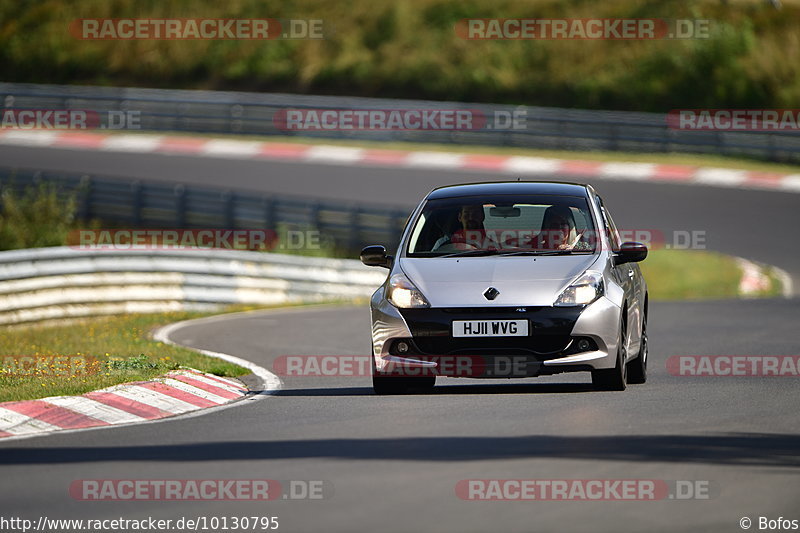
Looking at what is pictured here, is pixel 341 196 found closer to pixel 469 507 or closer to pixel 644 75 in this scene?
pixel 644 75

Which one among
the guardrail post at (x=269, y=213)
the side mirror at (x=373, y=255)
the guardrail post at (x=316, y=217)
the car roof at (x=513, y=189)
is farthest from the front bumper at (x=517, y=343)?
the guardrail post at (x=269, y=213)

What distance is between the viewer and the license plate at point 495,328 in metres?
10.8

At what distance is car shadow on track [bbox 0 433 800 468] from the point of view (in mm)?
8273

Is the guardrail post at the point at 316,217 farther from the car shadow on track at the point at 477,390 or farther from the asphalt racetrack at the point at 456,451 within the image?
the car shadow on track at the point at 477,390

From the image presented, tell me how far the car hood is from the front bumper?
73mm

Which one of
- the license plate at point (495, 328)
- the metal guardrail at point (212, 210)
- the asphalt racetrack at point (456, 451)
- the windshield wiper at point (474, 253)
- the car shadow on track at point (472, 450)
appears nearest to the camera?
the asphalt racetrack at point (456, 451)

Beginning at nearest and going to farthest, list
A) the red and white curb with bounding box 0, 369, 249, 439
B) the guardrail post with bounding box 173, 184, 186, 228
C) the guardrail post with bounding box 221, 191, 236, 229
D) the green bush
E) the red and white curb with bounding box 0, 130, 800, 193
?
1. the red and white curb with bounding box 0, 369, 249, 439
2. the green bush
3. the guardrail post with bounding box 221, 191, 236, 229
4. the guardrail post with bounding box 173, 184, 186, 228
5. the red and white curb with bounding box 0, 130, 800, 193

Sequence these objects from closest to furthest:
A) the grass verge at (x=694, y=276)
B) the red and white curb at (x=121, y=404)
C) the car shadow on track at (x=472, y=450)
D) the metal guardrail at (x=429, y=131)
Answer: the car shadow on track at (x=472, y=450) → the red and white curb at (x=121, y=404) → the grass verge at (x=694, y=276) → the metal guardrail at (x=429, y=131)

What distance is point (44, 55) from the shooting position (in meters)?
52.1

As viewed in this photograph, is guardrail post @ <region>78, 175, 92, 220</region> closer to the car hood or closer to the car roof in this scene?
the car roof

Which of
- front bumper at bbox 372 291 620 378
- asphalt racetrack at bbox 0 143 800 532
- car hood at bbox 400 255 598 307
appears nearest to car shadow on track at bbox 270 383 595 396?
asphalt racetrack at bbox 0 143 800 532

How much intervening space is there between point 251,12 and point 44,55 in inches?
281

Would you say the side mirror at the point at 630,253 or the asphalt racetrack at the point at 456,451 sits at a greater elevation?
the side mirror at the point at 630,253

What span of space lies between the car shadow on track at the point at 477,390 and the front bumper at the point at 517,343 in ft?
2.41
